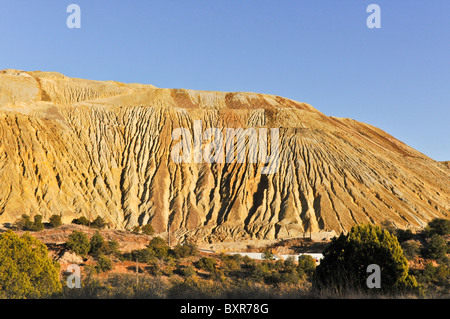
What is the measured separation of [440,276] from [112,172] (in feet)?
156

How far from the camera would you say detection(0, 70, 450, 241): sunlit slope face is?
61031 millimetres

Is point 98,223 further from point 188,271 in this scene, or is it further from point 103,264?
point 188,271

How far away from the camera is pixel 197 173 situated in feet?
237

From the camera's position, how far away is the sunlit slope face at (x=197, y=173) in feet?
200

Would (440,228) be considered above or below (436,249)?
above

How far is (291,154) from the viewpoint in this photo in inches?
2808

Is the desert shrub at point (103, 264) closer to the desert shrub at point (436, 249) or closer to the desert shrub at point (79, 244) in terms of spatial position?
the desert shrub at point (79, 244)

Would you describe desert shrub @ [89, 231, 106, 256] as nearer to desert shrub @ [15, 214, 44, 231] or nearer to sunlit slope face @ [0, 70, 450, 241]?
desert shrub @ [15, 214, 44, 231]

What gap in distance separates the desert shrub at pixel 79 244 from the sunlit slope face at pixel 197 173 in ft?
57.0

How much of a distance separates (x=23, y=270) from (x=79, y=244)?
13645 mm

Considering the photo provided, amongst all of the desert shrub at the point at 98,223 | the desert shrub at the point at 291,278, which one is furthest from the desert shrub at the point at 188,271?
Answer: the desert shrub at the point at 98,223

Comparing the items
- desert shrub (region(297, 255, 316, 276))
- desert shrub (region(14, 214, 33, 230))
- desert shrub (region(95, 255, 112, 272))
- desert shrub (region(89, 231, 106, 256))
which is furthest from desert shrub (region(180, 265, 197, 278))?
desert shrub (region(14, 214, 33, 230))

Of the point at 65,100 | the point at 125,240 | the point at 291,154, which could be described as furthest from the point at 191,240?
the point at 65,100

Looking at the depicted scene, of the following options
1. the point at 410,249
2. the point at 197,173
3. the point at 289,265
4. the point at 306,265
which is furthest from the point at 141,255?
the point at 197,173
